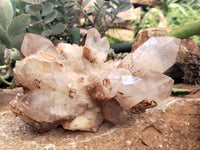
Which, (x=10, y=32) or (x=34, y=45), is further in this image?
(x=10, y=32)

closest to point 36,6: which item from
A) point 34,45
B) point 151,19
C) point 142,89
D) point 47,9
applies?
point 47,9

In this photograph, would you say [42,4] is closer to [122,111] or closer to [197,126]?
[122,111]

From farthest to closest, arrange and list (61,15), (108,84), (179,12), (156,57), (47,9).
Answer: (179,12)
(61,15)
(47,9)
(156,57)
(108,84)

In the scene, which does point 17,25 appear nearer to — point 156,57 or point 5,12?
point 5,12

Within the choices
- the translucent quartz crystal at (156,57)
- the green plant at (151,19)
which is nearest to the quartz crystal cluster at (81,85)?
the translucent quartz crystal at (156,57)

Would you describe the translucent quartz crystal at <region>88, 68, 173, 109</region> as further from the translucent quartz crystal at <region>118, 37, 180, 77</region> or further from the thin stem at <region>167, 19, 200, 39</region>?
the thin stem at <region>167, 19, 200, 39</region>

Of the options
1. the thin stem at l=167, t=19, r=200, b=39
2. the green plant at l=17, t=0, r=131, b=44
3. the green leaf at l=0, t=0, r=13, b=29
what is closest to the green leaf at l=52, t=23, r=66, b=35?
the green plant at l=17, t=0, r=131, b=44

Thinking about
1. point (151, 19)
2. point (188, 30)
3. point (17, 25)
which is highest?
point (17, 25)
